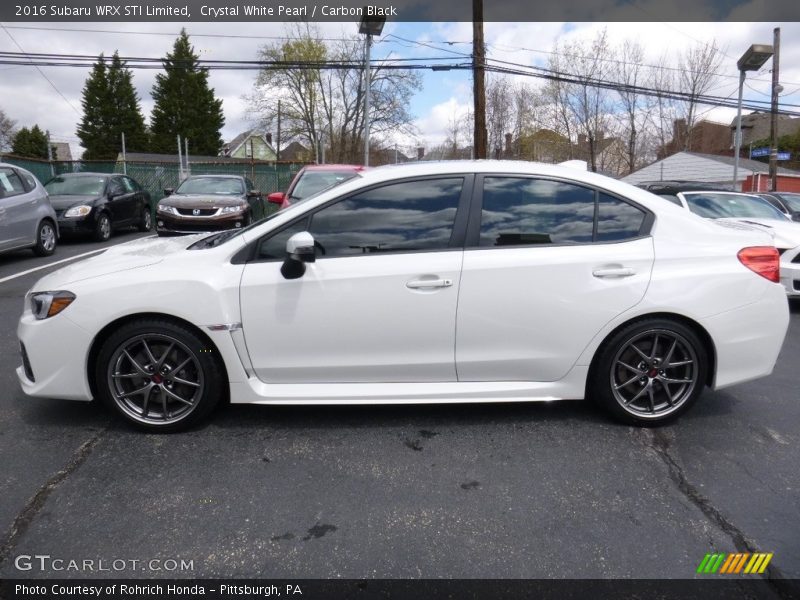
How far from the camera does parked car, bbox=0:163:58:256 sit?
29.9 feet

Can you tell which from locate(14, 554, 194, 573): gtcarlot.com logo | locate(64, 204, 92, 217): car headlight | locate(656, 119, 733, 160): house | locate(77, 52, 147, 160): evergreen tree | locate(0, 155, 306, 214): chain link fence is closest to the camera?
locate(14, 554, 194, 573): gtcarlot.com logo

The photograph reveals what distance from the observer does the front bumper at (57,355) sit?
3.27 meters

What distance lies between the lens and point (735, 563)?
2354 millimetres

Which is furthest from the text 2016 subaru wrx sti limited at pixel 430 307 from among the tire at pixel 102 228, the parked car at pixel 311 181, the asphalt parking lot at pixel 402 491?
the tire at pixel 102 228

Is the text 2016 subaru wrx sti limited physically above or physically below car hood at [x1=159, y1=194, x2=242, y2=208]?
below

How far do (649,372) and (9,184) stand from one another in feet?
33.0

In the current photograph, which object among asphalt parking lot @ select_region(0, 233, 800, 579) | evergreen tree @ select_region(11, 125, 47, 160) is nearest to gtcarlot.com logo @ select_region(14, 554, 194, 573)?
asphalt parking lot @ select_region(0, 233, 800, 579)

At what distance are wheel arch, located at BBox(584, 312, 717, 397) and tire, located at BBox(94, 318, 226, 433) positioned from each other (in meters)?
2.21

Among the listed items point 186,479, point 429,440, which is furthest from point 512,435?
point 186,479

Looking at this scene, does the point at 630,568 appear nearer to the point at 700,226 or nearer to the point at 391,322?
the point at 391,322

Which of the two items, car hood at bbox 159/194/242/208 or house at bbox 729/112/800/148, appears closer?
car hood at bbox 159/194/242/208

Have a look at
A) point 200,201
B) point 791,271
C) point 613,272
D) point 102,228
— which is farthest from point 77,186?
point 791,271

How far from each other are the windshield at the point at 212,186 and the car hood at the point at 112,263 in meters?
9.31

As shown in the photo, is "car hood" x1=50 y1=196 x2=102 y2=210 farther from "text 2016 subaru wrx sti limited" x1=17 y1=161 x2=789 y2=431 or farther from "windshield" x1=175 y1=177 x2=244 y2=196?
"text 2016 subaru wrx sti limited" x1=17 y1=161 x2=789 y2=431
